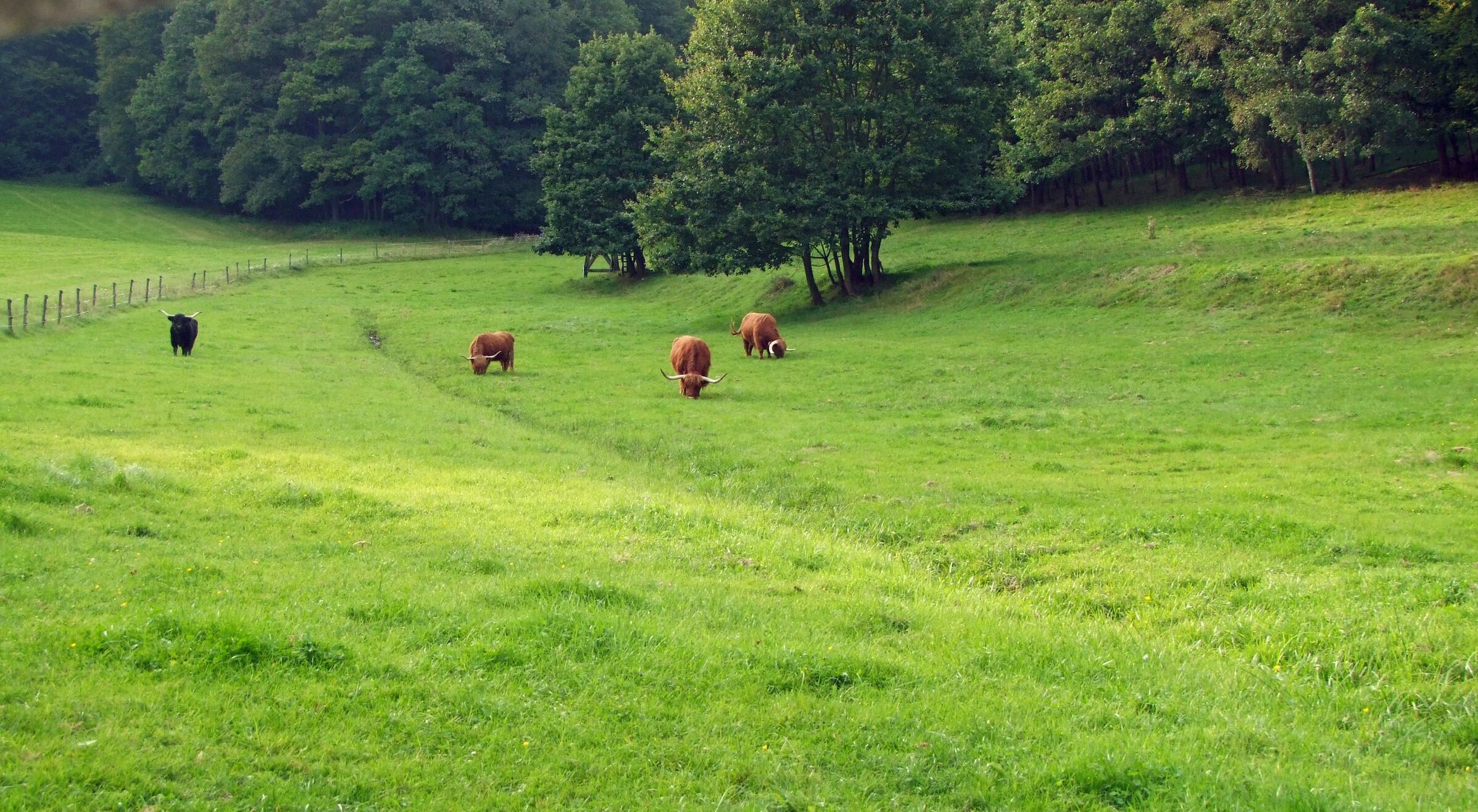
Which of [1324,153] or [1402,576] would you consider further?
[1324,153]

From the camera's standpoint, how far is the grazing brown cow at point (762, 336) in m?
32.8

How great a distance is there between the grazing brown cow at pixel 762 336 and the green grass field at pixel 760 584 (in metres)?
5.38

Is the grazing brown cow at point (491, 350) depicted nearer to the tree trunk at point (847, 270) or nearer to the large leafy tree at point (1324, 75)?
the tree trunk at point (847, 270)

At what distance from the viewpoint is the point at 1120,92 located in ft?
187

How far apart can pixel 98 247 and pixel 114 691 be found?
68.6m

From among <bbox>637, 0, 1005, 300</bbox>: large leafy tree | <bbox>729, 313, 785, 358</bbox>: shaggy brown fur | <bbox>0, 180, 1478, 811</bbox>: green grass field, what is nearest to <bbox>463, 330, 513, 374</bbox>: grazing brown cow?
<bbox>0, 180, 1478, 811</bbox>: green grass field

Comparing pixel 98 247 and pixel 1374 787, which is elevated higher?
pixel 98 247

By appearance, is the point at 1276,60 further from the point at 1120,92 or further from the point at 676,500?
the point at 676,500

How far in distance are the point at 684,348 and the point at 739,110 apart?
17060 mm

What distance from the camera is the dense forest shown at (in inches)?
1617

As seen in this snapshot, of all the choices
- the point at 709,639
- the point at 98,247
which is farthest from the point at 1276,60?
the point at 98,247

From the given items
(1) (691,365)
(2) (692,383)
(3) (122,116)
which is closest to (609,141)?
(1) (691,365)

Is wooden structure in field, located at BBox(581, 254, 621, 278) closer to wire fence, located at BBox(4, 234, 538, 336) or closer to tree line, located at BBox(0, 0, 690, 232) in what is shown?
wire fence, located at BBox(4, 234, 538, 336)

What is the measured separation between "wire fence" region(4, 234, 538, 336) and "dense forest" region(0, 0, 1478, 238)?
652 centimetres
